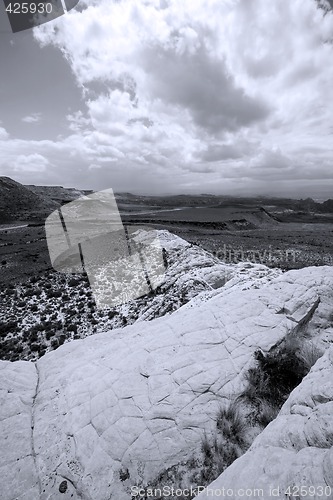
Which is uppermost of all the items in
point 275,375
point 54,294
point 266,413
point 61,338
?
point 275,375

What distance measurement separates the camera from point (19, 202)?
10375 centimetres

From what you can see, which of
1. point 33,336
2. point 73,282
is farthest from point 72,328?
point 73,282

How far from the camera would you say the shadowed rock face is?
16.3ft

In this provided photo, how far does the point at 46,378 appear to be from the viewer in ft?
27.9

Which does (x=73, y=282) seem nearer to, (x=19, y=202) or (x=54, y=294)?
(x=54, y=294)

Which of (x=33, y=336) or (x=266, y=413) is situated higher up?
(x=266, y=413)

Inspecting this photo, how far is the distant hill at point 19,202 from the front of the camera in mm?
92412

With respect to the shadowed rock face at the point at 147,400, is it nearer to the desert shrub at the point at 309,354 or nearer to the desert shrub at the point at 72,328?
the desert shrub at the point at 309,354

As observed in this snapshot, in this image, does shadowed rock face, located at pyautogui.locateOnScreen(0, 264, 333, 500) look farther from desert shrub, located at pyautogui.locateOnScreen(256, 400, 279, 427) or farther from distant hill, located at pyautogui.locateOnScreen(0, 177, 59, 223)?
distant hill, located at pyautogui.locateOnScreen(0, 177, 59, 223)

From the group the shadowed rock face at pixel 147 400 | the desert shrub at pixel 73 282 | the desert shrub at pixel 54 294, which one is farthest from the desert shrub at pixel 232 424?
the desert shrub at pixel 73 282

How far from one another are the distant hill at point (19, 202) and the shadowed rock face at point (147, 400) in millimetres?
89300

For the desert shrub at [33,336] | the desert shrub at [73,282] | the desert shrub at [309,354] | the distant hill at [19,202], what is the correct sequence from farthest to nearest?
1. the distant hill at [19,202]
2. the desert shrub at [73,282]
3. the desert shrub at [33,336]
4. the desert shrub at [309,354]

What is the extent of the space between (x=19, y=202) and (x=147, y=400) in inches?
4674

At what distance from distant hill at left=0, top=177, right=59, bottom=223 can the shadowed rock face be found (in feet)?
293
